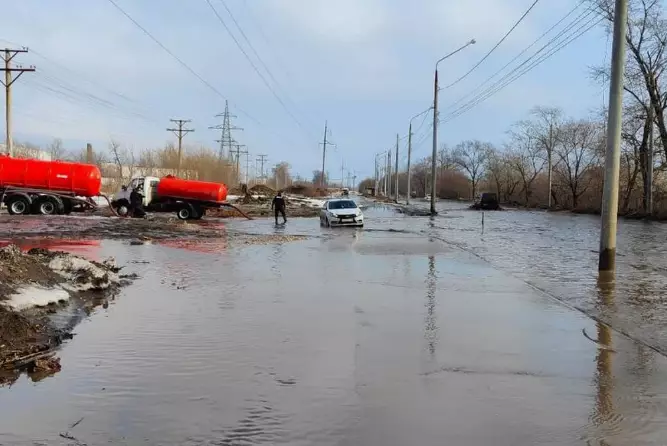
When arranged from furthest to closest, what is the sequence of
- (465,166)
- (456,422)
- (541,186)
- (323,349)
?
1. (465,166)
2. (541,186)
3. (323,349)
4. (456,422)

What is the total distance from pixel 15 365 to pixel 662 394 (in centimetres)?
600

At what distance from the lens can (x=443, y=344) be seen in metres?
6.96

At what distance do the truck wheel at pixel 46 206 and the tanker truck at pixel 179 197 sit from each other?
320 centimetres

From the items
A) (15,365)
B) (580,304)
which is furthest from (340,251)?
(15,365)

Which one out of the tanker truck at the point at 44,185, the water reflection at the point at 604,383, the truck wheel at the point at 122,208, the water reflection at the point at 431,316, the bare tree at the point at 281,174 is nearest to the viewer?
the water reflection at the point at 604,383

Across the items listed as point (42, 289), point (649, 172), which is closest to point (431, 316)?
point (42, 289)

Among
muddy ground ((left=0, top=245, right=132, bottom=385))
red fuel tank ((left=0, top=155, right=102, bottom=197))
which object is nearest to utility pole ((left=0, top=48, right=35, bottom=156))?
red fuel tank ((left=0, top=155, right=102, bottom=197))

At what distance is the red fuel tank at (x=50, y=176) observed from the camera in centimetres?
3186

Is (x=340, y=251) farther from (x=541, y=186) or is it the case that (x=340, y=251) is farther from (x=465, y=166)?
(x=465, y=166)

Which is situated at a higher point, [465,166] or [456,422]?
[465,166]

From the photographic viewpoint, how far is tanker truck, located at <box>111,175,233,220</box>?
34.8 m

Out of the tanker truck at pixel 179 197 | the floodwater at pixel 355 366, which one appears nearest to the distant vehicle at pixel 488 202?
the tanker truck at pixel 179 197

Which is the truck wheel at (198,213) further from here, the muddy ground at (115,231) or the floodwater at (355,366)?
the floodwater at (355,366)

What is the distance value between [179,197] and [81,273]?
25.2m
